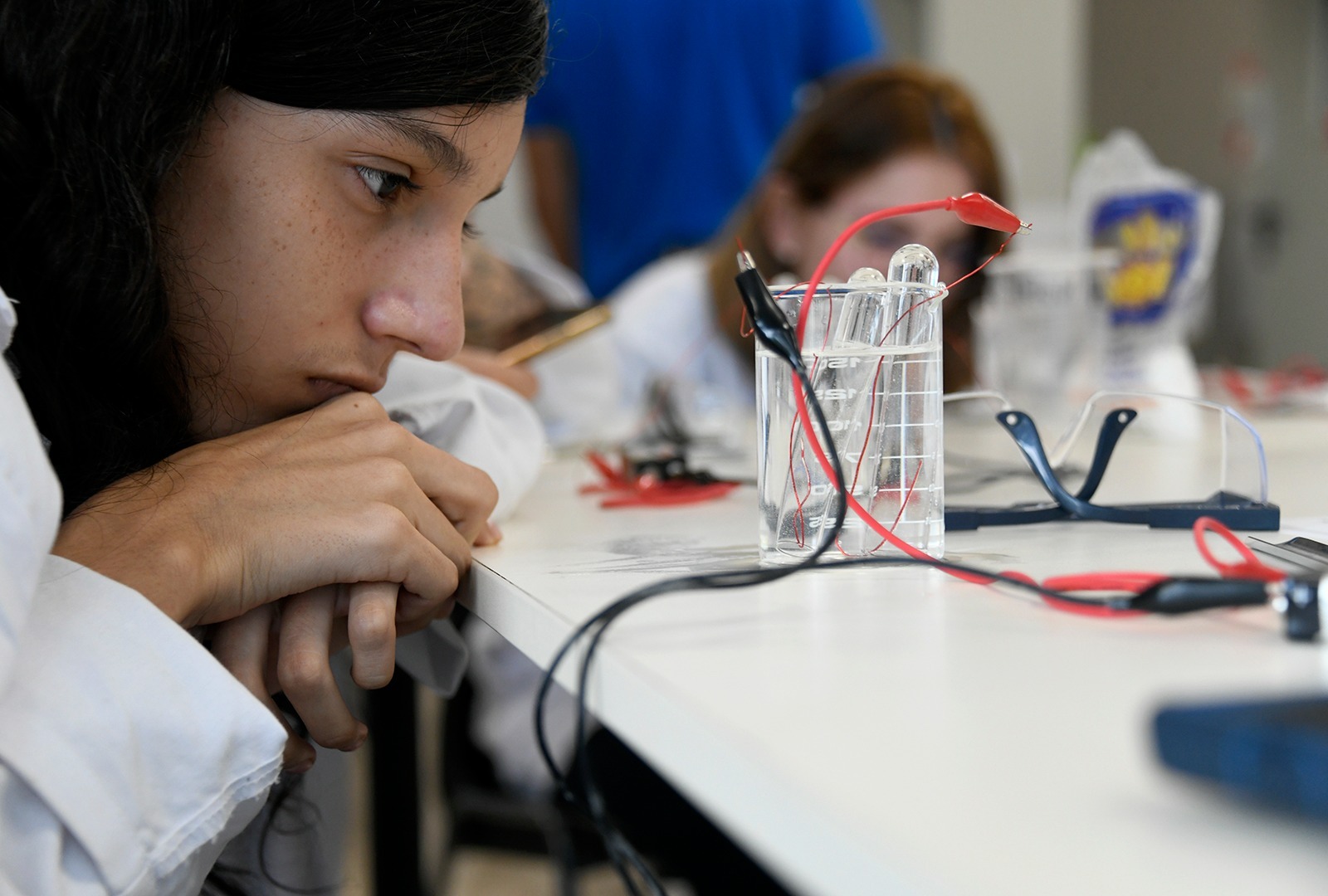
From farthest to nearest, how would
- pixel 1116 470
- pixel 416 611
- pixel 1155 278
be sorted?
pixel 1155 278, pixel 1116 470, pixel 416 611

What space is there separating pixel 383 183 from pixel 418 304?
0.07 m

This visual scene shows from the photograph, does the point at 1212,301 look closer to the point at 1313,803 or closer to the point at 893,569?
the point at 893,569

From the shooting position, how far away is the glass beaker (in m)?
0.53

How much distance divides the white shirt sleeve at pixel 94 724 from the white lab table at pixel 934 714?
0.42 feet

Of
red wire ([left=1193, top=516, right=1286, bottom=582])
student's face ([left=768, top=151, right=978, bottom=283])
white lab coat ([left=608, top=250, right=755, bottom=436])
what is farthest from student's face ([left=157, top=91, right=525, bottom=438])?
white lab coat ([left=608, top=250, right=755, bottom=436])

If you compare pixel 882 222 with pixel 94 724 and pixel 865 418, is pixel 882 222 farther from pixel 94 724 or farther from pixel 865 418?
pixel 94 724

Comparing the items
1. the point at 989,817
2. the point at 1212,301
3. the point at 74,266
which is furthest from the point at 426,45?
the point at 1212,301

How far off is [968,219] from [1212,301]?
3.13m

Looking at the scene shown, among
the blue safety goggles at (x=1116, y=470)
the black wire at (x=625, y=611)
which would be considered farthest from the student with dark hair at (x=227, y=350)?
the blue safety goggles at (x=1116, y=470)

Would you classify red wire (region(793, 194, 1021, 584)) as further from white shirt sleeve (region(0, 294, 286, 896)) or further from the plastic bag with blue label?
the plastic bag with blue label

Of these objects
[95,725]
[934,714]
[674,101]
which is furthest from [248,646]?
[674,101]

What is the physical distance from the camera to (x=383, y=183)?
646 millimetres

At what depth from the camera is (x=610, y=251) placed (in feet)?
7.66

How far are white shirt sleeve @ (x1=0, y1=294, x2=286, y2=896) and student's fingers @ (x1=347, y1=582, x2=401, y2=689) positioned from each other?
88mm
